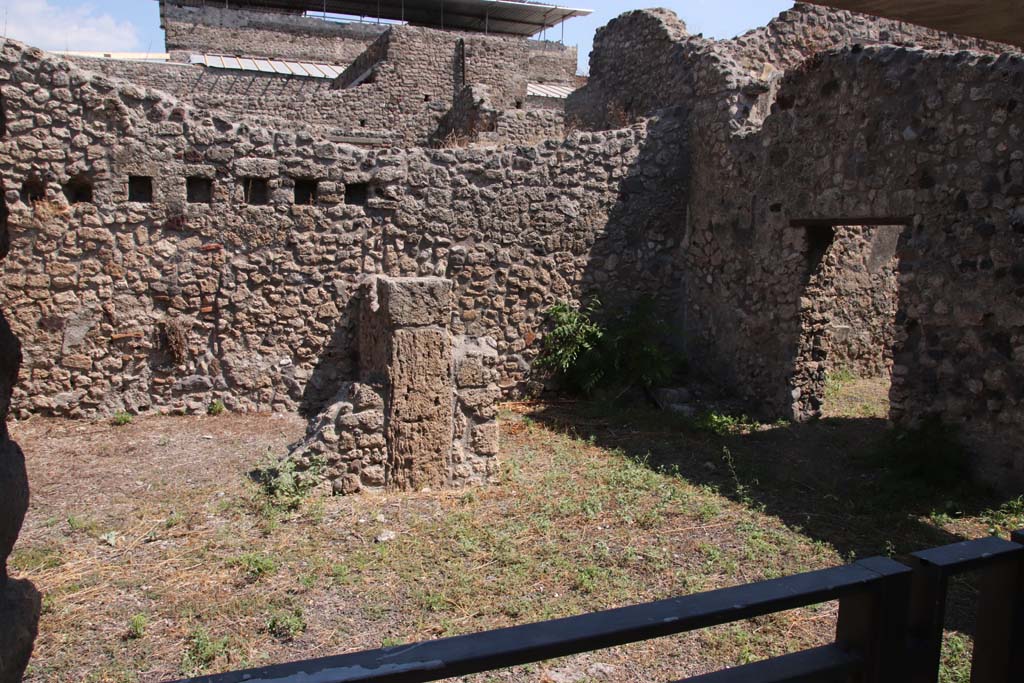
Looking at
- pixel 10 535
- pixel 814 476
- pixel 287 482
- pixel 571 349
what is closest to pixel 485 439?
pixel 287 482

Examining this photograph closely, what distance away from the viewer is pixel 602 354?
8781mm

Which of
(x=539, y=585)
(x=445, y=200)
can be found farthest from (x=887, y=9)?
(x=445, y=200)

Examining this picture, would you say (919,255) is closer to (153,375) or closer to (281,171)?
(281,171)

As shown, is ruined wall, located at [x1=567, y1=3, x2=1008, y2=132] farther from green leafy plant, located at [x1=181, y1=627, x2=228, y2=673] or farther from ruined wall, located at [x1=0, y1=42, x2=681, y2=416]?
green leafy plant, located at [x1=181, y1=627, x2=228, y2=673]

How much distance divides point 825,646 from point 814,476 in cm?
505

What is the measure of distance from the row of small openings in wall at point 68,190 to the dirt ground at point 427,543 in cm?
198

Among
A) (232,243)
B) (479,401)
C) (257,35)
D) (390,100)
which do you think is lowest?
(479,401)

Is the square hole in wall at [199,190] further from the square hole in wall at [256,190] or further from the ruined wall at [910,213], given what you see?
the ruined wall at [910,213]

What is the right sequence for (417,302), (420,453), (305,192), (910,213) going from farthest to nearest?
(305,192) → (910,213) → (420,453) → (417,302)

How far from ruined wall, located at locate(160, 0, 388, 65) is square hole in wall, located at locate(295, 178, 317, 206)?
15187mm

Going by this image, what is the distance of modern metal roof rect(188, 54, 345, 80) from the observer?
1998 centimetres

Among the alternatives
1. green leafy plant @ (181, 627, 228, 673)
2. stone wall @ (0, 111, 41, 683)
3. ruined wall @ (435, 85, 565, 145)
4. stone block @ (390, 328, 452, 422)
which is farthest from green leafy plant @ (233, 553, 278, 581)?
ruined wall @ (435, 85, 565, 145)

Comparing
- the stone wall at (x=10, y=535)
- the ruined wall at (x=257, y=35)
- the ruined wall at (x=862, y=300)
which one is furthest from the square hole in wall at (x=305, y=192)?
the ruined wall at (x=257, y=35)

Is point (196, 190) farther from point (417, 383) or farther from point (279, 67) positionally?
point (279, 67)
